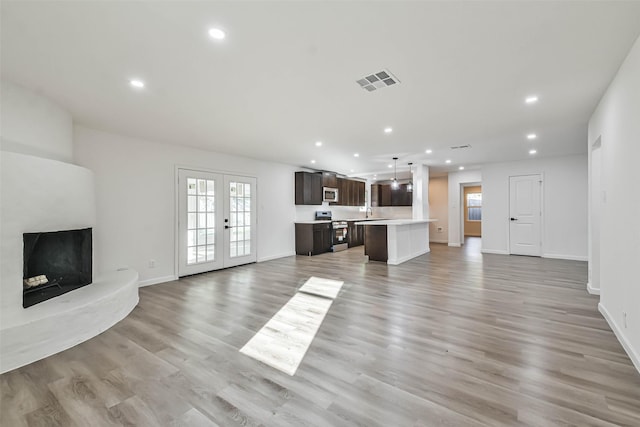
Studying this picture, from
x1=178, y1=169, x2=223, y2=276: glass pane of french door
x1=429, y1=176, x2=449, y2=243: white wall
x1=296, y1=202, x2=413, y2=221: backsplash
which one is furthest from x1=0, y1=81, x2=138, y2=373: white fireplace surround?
x1=429, y1=176, x2=449, y2=243: white wall

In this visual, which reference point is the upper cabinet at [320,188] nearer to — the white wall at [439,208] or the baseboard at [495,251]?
the white wall at [439,208]

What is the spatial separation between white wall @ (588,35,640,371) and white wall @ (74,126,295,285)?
6026mm

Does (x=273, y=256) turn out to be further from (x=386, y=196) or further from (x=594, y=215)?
(x=594, y=215)

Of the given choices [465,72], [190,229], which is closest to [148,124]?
[190,229]

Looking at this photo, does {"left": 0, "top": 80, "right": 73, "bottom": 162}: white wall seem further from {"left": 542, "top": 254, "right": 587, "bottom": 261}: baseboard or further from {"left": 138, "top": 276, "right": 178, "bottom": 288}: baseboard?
{"left": 542, "top": 254, "right": 587, "bottom": 261}: baseboard

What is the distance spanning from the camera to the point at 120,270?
4320 millimetres

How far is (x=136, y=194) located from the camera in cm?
485

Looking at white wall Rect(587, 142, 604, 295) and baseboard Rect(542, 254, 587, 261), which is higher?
white wall Rect(587, 142, 604, 295)

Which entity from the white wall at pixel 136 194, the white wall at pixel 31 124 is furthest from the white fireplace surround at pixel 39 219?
the white wall at pixel 136 194

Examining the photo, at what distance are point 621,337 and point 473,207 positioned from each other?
11906mm

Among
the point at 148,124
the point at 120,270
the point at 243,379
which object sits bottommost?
the point at 243,379

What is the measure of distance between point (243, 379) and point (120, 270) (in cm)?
330

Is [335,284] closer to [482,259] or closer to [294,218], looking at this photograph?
[294,218]

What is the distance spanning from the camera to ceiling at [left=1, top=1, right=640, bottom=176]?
6.31 feet
